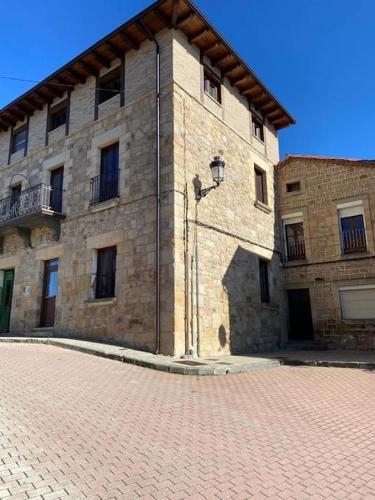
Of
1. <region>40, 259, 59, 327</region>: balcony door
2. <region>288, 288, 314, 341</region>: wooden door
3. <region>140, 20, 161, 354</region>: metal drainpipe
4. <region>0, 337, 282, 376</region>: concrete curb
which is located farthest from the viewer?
<region>288, 288, 314, 341</region>: wooden door

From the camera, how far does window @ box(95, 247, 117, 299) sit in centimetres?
980

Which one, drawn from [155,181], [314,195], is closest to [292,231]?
[314,195]

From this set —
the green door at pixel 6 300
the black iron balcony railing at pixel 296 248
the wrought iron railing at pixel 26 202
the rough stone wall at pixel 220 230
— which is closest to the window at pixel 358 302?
the black iron balcony railing at pixel 296 248

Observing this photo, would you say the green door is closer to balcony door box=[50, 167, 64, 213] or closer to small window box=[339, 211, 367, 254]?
balcony door box=[50, 167, 64, 213]

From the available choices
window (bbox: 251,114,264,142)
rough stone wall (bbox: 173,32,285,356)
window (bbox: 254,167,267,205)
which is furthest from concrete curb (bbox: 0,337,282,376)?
window (bbox: 251,114,264,142)

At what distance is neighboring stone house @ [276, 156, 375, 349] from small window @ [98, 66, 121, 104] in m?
6.74

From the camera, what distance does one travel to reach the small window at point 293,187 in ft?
46.4

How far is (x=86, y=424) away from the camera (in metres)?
3.85

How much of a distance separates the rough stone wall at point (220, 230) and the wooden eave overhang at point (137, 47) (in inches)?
18.6

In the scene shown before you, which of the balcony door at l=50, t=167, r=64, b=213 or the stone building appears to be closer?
the stone building

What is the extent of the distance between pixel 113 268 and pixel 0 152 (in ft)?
28.0

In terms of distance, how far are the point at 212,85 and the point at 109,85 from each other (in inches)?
124

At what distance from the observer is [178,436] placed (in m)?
3.67

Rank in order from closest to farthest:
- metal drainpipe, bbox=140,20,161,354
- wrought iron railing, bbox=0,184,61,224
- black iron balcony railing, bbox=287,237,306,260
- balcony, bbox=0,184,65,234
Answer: metal drainpipe, bbox=140,20,161,354, balcony, bbox=0,184,65,234, wrought iron railing, bbox=0,184,61,224, black iron balcony railing, bbox=287,237,306,260
